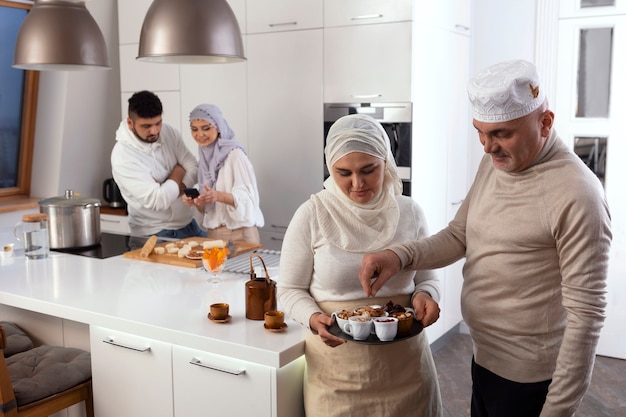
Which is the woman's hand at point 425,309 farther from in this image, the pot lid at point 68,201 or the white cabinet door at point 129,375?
the pot lid at point 68,201

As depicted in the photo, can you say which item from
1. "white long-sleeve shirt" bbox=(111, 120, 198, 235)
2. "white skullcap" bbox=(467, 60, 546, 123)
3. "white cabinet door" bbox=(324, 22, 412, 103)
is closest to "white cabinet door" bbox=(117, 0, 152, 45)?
"white long-sleeve shirt" bbox=(111, 120, 198, 235)

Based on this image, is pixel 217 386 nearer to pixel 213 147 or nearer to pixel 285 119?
pixel 213 147

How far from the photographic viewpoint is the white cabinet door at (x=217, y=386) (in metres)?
1.96

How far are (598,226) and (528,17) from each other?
3.06 m

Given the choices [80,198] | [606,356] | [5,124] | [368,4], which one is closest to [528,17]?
[368,4]

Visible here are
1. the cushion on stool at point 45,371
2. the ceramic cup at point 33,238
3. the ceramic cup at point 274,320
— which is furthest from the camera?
the ceramic cup at point 33,238

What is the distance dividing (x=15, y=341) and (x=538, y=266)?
6.61ft

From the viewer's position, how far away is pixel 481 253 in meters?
1.80

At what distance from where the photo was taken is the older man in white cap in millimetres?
1553

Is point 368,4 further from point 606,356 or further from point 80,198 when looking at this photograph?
point 606,356

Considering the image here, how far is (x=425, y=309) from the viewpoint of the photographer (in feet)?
6.32

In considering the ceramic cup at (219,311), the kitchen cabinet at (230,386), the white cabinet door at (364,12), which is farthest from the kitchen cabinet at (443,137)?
the kitchen cabinet at (230,386)

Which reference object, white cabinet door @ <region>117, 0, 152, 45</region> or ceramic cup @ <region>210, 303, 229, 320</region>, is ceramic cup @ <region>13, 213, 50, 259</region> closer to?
ceramic cup @ <region>210, 303, 229, 320</region>

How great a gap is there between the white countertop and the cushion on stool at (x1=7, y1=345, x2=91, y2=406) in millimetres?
194
